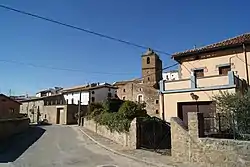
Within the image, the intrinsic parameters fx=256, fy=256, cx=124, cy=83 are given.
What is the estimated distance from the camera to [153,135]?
15.7m

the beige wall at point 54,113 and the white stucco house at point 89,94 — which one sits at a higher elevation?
the white stucco house at point 89,94

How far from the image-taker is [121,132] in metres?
17.2

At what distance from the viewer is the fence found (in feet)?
32.6

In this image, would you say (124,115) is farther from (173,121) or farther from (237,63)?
(237,63)

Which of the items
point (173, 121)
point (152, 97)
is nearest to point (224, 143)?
point (173, 121)

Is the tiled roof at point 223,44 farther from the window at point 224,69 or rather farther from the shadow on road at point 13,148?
the shadow on road at point 13,148

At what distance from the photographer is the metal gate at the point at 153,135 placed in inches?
594

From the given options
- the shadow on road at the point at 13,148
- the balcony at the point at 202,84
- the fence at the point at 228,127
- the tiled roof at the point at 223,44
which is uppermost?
the tiled roof at the point at 223,44

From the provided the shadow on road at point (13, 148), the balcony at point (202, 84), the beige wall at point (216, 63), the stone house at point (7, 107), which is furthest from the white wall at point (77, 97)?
the balcony at point (202, 84)

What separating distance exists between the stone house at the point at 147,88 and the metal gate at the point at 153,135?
23.0 meters

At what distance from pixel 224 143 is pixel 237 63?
11.5 meters

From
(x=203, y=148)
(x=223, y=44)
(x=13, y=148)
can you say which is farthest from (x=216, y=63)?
(x=13, y=148)

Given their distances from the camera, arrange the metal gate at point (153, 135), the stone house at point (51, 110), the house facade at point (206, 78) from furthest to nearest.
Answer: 1. the stone house at point (51, 110)
2. the house facade at point (206, 78)
3. the metal gate at point (153, 135)

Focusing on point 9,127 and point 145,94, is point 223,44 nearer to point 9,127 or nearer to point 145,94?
point 9,127
